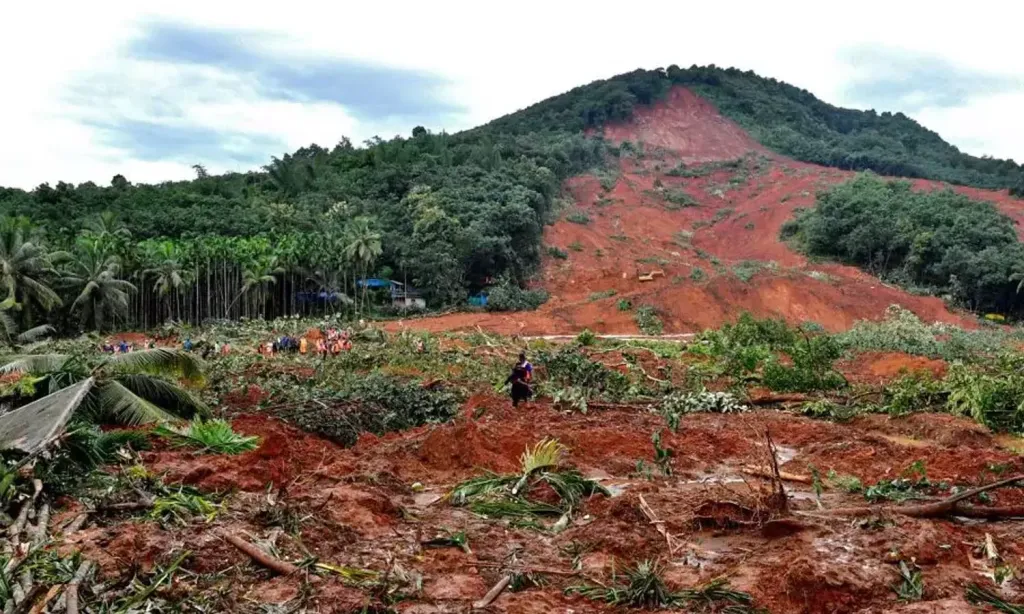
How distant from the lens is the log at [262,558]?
242 inches

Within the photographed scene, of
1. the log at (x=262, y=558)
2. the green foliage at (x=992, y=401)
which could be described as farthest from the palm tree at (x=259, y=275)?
the log at (x=262, y=558)

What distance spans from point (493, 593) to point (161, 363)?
314 inches

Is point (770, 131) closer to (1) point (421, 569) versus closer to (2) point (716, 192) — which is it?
(2) point (716, 192)

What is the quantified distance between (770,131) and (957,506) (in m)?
92.5

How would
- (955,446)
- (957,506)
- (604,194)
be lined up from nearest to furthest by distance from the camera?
(957,506) < (955,446) < (604,194)

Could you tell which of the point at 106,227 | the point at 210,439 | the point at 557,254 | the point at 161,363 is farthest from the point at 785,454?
the point at 557,254

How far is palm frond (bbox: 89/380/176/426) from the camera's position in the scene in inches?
400

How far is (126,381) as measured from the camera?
11.1m

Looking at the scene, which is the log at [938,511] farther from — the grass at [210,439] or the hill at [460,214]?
the hill at [460,214]

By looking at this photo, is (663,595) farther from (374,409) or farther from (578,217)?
(578,217)

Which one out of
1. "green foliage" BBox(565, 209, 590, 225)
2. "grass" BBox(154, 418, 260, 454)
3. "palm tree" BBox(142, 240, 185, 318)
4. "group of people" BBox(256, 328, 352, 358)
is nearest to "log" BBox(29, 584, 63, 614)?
"grass" BBox(154, 418, 260, 454)

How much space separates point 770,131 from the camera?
309 feet

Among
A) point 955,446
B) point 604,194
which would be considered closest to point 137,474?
point 955,446

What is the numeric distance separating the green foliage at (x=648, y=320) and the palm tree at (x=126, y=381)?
78.4ft
